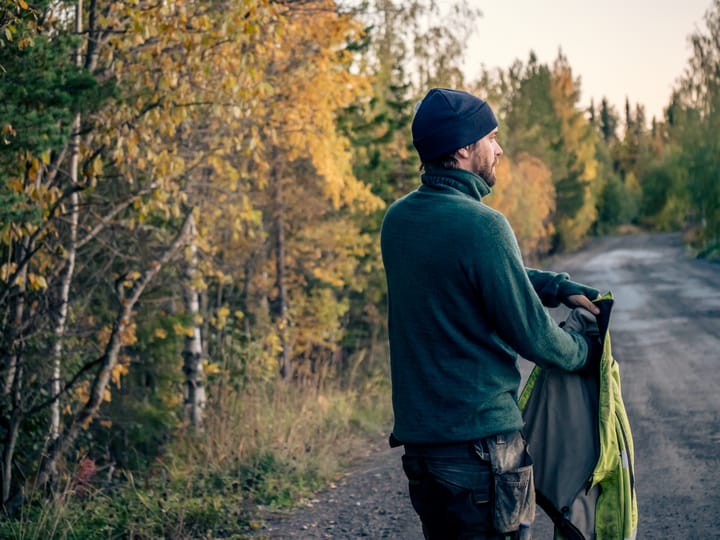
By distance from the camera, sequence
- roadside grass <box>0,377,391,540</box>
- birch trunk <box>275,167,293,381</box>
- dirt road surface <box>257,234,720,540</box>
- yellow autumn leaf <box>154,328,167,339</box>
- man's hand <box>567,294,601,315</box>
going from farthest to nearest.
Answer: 1. birch trunk <box>275,167,293,381</box>
2. yellow autumn leaf <box>154,328,167,339</box>
3. roadside grass <box>0,377,391,540</box>
4. dirt road surface <box>257,234,720,540</box>
5. man's hand <box>567,294,601,315</box>

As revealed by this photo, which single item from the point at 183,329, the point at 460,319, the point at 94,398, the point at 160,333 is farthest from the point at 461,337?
the point at 160,333

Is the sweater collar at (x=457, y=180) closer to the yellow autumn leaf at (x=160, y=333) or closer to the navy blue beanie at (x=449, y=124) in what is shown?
the navy blue beanie at (x=449, y=124)

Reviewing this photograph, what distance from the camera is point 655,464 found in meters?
6.23

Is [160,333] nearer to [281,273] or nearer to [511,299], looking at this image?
[281,273]

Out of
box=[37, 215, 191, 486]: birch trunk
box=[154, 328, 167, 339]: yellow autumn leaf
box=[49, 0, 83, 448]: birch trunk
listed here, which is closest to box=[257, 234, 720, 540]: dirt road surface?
box=[37, 215, 191, 486]: birch trunk

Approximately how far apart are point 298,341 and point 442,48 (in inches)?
372

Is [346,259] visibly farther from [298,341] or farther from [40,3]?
[40,3]

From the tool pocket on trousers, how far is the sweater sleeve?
0.35m

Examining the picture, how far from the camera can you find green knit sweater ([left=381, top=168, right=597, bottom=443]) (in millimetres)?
2311

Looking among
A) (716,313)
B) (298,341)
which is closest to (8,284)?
(298,341)

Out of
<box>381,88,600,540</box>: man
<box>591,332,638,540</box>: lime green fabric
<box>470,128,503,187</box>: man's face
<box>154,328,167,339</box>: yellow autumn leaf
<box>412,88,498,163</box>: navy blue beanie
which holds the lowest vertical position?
<box>154,328,167,339</box>: yellow autumn leaf

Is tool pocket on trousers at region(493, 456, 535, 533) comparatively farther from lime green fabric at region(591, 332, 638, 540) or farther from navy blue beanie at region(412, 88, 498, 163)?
navy blue beanie at region(412, 88, 498, 163)

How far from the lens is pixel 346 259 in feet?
50.0

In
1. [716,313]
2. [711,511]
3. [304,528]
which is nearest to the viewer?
[711,511]
